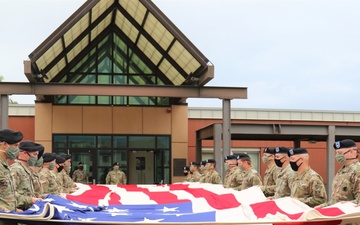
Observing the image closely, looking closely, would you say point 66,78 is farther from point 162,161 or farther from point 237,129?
point 237,129

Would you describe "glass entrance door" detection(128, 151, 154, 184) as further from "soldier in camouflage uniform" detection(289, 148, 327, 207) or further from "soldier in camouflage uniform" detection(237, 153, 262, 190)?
"soldier in camouflage uniform" detection(289, 148, 327, 207)

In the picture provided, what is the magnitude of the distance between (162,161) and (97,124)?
10.2 ft

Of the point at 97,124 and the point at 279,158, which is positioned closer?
the point at 279,158

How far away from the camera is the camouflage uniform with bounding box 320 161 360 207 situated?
22.6 feet

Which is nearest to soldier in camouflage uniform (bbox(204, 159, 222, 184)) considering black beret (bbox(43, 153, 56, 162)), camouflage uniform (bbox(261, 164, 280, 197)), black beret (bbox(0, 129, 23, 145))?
camouflage uniform (bbox(261, 164, 280, 197))

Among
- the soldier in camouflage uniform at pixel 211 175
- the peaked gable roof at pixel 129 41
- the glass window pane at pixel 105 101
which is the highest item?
the peaked gable roof at pixel 129 41

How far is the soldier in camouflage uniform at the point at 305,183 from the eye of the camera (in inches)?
303

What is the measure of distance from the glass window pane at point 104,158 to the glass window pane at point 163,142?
2.11 metres

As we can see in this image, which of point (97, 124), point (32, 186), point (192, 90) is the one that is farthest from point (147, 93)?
point (32, 186)

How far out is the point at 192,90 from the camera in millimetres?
18828

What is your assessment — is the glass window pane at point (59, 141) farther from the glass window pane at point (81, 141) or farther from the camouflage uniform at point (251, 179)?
the camouflage uniform at point (251, 179)

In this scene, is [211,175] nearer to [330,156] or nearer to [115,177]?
[115,177]

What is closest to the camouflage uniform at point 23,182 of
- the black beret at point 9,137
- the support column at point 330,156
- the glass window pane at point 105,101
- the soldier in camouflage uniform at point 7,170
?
the soldier in camouflage uniform at point 7,170

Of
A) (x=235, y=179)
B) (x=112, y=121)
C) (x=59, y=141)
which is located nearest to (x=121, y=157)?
(x=112, y=121)
